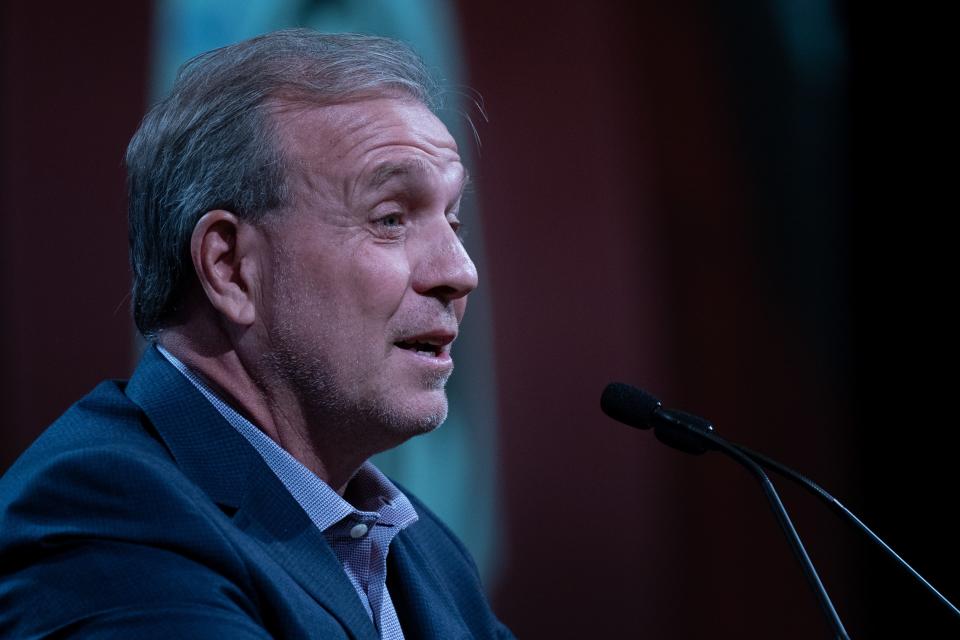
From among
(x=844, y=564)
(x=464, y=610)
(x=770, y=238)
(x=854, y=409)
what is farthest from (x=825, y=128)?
(x=464, y=610)

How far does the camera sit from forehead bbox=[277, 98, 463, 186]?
54.2 inches

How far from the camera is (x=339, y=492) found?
1464 millimetres

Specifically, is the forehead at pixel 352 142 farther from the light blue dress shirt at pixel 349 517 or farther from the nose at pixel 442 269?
the light blue dress shirt at pixel 349 517

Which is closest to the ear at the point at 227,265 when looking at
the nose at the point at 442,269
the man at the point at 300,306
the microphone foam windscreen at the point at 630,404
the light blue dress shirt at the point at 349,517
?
the man at the point at 300,306

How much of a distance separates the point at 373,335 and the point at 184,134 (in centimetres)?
38

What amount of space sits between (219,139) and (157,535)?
554 millimetres

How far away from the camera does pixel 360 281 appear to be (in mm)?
1349

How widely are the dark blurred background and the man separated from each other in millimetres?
880

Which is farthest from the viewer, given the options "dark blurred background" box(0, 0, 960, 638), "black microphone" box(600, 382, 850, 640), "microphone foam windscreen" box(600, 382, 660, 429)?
"dark blurred background" box(0, 0, 960, 638)

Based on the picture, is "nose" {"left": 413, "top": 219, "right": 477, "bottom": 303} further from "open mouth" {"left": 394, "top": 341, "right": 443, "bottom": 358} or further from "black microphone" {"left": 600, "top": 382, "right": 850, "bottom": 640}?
"black microphone" {"left": 600, "top": 382, "right": 850, "bottom": 640}

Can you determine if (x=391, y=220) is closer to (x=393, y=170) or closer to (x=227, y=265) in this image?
(x=393, y=170)

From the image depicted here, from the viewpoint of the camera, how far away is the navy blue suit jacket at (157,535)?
1.02 m

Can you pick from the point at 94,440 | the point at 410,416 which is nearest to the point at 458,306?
the point at 410,416

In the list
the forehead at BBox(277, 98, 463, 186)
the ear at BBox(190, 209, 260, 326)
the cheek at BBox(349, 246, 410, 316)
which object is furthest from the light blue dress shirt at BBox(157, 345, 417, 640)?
the forehead at BBox(277, 98, 463, 186)
